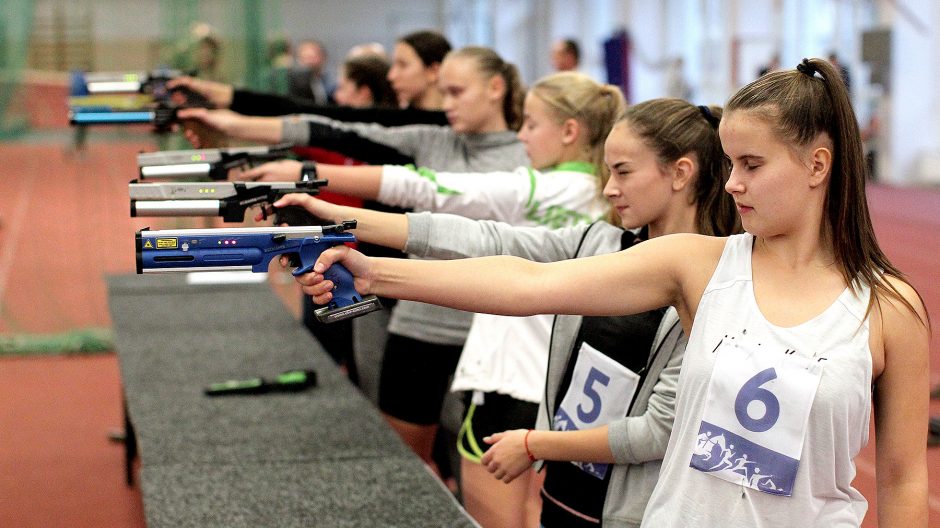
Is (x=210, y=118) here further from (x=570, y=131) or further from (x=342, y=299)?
(x=342, y=299)

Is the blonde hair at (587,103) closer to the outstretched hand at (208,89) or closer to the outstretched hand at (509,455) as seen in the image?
the outstretched hand at (509,455)

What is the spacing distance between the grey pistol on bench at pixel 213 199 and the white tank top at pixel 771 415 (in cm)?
78

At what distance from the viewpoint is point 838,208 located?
1.46 m

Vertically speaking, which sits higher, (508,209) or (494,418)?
(508,209)

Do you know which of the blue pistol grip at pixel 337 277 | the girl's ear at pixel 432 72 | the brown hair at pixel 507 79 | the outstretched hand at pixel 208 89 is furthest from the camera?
the girl's ear at pixel 432 72

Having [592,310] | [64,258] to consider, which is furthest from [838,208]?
[64,258]

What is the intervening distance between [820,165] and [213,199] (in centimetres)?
106

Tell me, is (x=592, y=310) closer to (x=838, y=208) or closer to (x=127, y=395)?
(x=838, y=208)

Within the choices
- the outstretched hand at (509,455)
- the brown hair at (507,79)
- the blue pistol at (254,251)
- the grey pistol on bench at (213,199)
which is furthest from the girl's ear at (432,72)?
the blue pistol at (254,251)

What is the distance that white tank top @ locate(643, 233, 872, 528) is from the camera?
54.7 inches

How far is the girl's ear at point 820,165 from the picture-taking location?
1434 millimetres

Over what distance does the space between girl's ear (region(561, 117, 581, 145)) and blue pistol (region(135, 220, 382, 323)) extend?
1068 mm

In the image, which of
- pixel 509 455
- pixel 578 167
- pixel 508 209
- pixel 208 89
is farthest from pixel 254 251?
pixel 208 89

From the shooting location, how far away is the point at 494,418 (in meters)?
2.53
